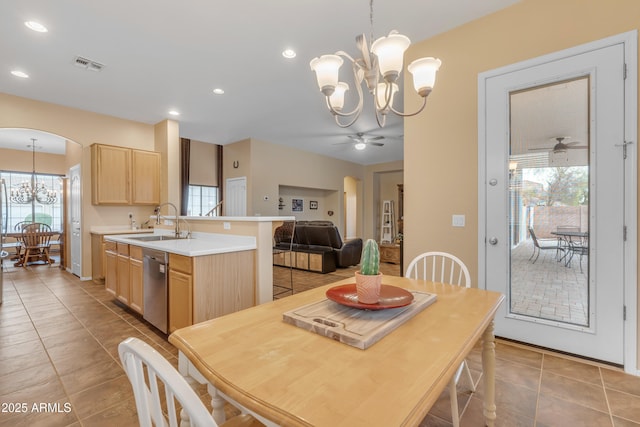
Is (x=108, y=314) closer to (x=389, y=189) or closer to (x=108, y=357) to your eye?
(x=108, y=357)

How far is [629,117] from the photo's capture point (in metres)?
2.03

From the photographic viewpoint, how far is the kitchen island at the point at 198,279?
2.46m

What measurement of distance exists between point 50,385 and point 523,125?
13.7 ft

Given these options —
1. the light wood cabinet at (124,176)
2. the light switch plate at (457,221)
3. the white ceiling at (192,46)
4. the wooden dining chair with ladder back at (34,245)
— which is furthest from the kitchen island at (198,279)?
the wooden dining chair with ladder back at (34,245)

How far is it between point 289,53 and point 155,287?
2.93m

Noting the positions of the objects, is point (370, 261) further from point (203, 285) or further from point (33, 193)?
point (33, 193)

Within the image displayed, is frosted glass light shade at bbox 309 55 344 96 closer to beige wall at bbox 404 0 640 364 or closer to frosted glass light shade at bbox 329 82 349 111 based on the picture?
frosted glass light shade at bbox 329 82 349 111

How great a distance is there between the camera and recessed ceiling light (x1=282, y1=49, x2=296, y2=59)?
3.25 meters

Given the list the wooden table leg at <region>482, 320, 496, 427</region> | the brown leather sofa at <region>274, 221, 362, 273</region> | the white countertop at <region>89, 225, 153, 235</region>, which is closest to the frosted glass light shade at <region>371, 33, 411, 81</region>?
the wooden table leg at <region>482, 320, 496, 427</region>

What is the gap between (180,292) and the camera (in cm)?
255

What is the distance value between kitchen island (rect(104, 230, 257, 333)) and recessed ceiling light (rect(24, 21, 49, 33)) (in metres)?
2.27

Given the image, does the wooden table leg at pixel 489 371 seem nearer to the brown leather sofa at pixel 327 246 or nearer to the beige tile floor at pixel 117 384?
the beige tile floor at pixel 117 384

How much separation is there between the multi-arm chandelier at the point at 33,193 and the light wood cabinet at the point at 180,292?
7.87 metres

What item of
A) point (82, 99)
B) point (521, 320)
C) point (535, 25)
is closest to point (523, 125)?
point (535, 25)
